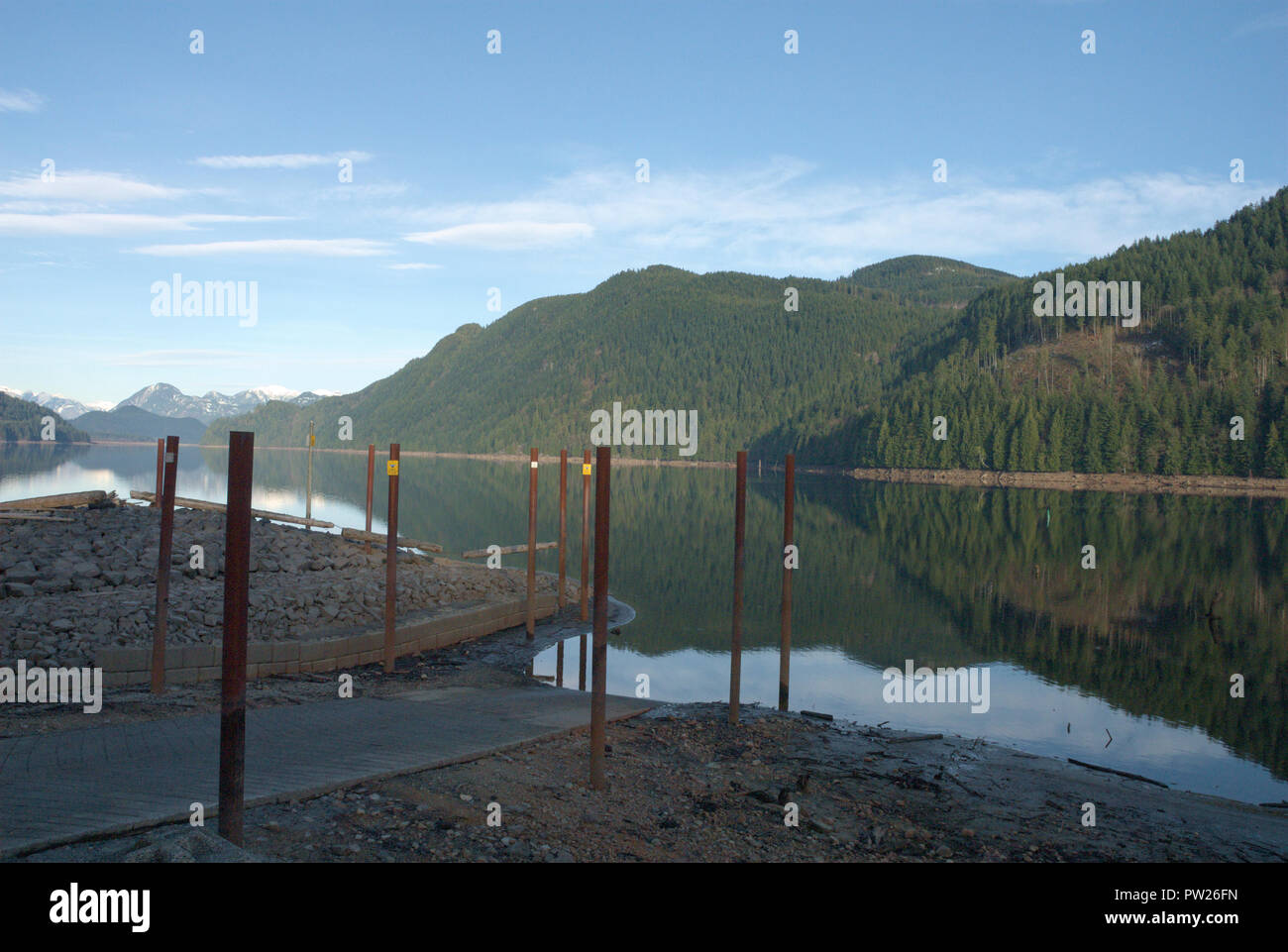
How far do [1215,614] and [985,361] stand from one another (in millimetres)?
134140

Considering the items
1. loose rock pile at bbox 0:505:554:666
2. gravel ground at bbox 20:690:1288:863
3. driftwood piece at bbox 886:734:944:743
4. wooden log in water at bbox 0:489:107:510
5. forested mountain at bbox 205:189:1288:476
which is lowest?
driftwood piece at bbox 886:734:944:743

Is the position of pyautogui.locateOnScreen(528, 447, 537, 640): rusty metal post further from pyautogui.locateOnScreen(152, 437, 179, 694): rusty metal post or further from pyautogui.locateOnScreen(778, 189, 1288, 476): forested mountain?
pyautogui.locateOnScreen(778, 189, 1288, 476): forested mountain

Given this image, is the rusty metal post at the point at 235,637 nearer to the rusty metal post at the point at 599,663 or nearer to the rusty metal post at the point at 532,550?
the rusty metal post at the point at 599,663

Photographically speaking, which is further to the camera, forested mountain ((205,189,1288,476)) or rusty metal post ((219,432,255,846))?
forested mountain ((205,189,1288,476))

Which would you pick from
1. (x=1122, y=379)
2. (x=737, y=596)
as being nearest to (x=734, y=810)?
(x=737, y=596)

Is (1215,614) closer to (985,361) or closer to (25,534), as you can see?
(25,534)

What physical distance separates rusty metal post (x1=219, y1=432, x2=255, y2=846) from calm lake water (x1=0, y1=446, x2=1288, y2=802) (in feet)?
35.6

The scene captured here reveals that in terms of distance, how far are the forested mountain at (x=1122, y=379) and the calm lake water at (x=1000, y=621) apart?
169 ft

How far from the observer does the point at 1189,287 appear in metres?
148

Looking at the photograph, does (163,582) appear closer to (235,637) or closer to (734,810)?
(235,637)

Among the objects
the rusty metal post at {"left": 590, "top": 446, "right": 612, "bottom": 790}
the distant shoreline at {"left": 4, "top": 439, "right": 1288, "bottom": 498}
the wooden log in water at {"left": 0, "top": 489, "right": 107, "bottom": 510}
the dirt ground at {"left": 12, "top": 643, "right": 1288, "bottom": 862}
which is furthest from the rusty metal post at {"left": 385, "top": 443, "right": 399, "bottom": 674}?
the distant shoreline at {"left": 4, "top": 439, "right": 1288, "bottom": 498}

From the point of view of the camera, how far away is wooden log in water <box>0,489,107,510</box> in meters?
21.4
